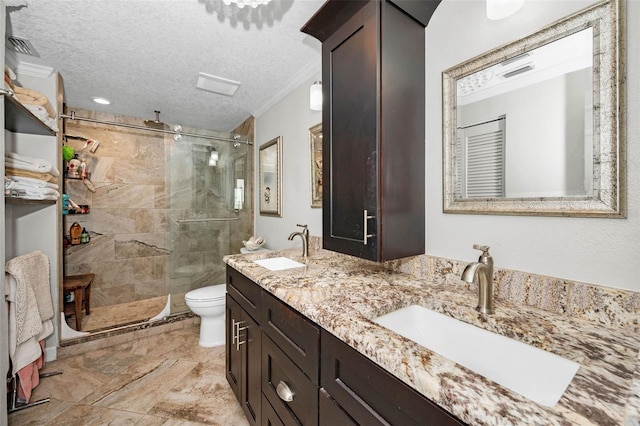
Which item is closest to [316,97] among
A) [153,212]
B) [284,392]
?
[284,392]

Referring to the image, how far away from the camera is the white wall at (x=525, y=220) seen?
0.74m

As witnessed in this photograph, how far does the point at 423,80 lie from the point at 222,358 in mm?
2486

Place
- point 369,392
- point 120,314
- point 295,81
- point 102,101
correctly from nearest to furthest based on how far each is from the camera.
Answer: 1. point 369,392
2. point 295,81
3. point 102,101
4. point 120,314

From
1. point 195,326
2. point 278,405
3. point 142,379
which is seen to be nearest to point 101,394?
point 142,379

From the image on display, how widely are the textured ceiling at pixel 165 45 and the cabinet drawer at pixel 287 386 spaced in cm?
174

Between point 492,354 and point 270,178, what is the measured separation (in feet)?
7.67

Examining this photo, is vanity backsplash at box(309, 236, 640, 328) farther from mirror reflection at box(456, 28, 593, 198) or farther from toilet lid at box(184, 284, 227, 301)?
toilet lid at box(184, 284, 227, 301)

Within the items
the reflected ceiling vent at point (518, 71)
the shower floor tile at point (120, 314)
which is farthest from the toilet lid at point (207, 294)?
the reflected ceiling vent at point (518, 71)

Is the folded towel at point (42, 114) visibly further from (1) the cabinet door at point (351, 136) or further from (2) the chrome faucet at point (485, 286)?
(2) the chrome faucet at point (485, 286)

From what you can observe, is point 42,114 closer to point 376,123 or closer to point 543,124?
point 376,123

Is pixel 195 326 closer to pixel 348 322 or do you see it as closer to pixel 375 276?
pixel 375 276

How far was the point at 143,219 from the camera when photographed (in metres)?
3.38

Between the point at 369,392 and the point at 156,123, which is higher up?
the point at 156,123

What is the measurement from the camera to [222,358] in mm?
2238
